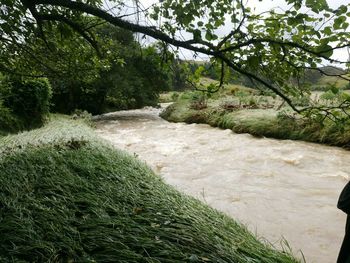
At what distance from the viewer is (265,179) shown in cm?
632

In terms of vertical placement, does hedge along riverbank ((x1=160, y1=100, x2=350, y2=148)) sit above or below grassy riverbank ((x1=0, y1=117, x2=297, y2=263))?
below

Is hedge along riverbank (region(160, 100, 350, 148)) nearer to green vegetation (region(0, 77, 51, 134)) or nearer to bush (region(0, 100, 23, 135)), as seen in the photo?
green vegetation (region(0, 77, 51, 134))

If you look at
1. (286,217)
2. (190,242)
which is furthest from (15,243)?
(286,217)

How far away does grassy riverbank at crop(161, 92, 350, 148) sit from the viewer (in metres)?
9.19

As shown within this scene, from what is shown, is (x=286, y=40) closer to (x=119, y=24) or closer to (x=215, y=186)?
(x=119, y=24)

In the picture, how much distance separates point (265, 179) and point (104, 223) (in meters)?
4.32

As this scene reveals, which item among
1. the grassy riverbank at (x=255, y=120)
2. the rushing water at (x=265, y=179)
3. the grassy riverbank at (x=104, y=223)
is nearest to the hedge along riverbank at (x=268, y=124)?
the grassy riverbank at (x=255, y=120)

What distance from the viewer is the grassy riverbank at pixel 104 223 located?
8.04 feet

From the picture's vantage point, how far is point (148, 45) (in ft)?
8.94

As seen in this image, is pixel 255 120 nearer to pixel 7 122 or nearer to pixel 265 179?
pixel 265 179

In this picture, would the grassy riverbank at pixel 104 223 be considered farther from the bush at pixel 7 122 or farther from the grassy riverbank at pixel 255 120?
the bush at pixel 7 122

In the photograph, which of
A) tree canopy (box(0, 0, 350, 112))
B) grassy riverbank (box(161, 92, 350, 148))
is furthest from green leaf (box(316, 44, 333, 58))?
grassy riverbank (box(161, 92, 350, 148))

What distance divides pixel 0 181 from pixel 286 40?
357 centimetres

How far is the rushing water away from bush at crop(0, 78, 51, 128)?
2.81m
